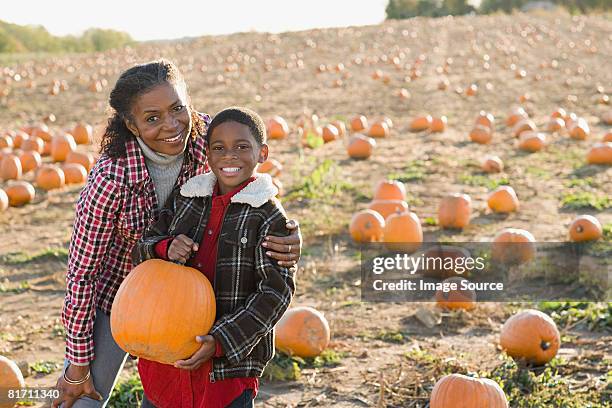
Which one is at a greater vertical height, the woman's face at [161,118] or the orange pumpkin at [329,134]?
the orange pumpkin at [329,134]

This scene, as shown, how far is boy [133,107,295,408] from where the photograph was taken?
2973 mm

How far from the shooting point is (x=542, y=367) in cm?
462

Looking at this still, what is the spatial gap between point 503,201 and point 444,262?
5.85ft

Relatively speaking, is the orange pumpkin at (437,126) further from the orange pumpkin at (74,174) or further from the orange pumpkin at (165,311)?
the orange pumpkin at (165,311)

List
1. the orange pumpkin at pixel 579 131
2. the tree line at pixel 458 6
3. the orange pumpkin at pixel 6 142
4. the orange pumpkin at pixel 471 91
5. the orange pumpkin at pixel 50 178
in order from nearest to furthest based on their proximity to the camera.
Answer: the orange pumpkin at pixel 50 178 < the orange pumpkin at pixel 6 142 < the orange pumpkin at pixel 579 131 < the orange pumpkin at pixel 471 91 < the tree line at pixel 458 6

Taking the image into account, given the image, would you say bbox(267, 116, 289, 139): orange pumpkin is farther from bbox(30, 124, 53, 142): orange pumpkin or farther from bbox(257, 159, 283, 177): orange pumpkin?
bbox(30, 124, 53, 142): orange pumpkin

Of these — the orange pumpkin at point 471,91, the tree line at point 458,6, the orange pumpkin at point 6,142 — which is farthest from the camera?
the tree line at point 458,6

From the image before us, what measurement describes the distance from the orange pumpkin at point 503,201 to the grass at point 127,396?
461 centimetres

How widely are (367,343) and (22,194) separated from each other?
5.23 metres

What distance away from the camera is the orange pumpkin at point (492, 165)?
955cm

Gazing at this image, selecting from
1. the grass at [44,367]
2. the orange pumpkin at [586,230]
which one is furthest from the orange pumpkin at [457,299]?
the grass at [44,367]

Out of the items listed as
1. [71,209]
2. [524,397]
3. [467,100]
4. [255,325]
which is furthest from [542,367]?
[467,100]

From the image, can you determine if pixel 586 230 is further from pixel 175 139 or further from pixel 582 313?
pixel 175 139

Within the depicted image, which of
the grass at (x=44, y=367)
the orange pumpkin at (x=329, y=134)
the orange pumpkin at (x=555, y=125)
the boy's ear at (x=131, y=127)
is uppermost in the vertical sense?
the orange pumpkin at (x=555, y=125)
